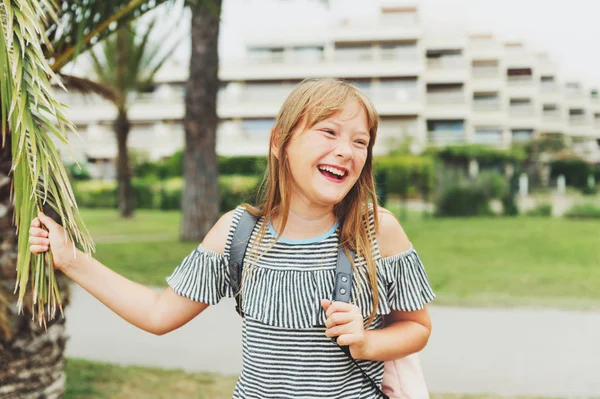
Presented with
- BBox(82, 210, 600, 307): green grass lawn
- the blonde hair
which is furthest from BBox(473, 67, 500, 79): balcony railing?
the blonde hair

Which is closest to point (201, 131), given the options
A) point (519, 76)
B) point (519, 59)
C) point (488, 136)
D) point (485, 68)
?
point (488, 136)

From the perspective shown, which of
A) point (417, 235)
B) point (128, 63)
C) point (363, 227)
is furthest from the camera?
point (128, 63)

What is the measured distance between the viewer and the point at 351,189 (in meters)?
1.87

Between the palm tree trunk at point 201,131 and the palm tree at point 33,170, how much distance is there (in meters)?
8.33

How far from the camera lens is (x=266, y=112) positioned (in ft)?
164

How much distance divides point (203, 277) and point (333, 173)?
0.45m

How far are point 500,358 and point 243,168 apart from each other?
2830cm

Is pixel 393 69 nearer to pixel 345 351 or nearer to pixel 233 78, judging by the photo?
pixel 233 78

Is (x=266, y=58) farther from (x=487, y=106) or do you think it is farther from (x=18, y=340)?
(x=18, y=340)

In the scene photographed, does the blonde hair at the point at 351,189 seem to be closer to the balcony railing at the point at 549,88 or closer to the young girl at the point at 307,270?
the young girl at the point at 307,270

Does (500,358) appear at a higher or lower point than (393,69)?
lower

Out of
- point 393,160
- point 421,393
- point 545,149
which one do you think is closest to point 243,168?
point 393,160

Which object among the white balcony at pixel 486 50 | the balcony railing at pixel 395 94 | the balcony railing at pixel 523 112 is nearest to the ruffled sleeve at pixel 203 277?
the balcony railing at pixel 395 94

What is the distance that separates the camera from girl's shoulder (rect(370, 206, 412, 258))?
1756 mm
